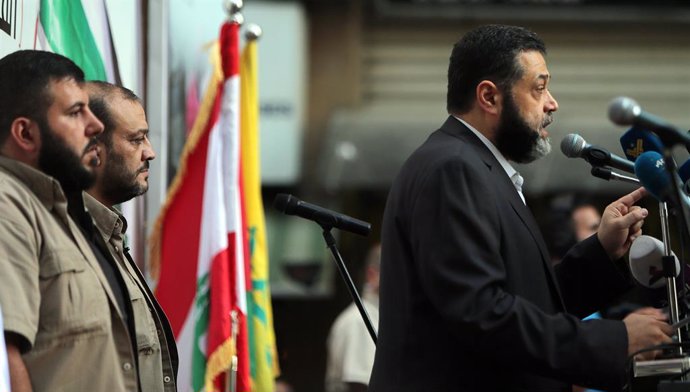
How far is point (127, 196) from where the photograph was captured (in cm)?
471

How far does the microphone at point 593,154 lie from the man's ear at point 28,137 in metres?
1.75

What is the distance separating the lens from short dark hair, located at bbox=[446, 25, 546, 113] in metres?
4.02

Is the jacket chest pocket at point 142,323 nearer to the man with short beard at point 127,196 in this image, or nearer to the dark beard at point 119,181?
the man with short beard at point 127,196

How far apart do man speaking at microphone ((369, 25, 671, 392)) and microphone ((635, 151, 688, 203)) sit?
40 centimetres

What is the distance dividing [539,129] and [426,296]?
Result: 69cm

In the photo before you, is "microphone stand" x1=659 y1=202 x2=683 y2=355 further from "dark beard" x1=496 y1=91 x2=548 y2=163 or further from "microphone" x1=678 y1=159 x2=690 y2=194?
"dark beard" x1=496 y1=91 x2=548 y2=163

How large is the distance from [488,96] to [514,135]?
0.15 meters

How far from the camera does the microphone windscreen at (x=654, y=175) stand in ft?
11.5

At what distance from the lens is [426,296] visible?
3787mm

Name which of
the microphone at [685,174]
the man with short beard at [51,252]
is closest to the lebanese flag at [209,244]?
the man with short beard at [51,252]

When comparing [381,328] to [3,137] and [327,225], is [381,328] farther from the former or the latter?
[3,137]

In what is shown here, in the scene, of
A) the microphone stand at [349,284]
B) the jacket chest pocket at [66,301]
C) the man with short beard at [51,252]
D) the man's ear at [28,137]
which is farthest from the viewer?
the microphone stand at [349,284]

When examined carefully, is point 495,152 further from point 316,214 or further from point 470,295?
point 316,214

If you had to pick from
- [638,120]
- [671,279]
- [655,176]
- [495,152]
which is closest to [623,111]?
[638,120]
